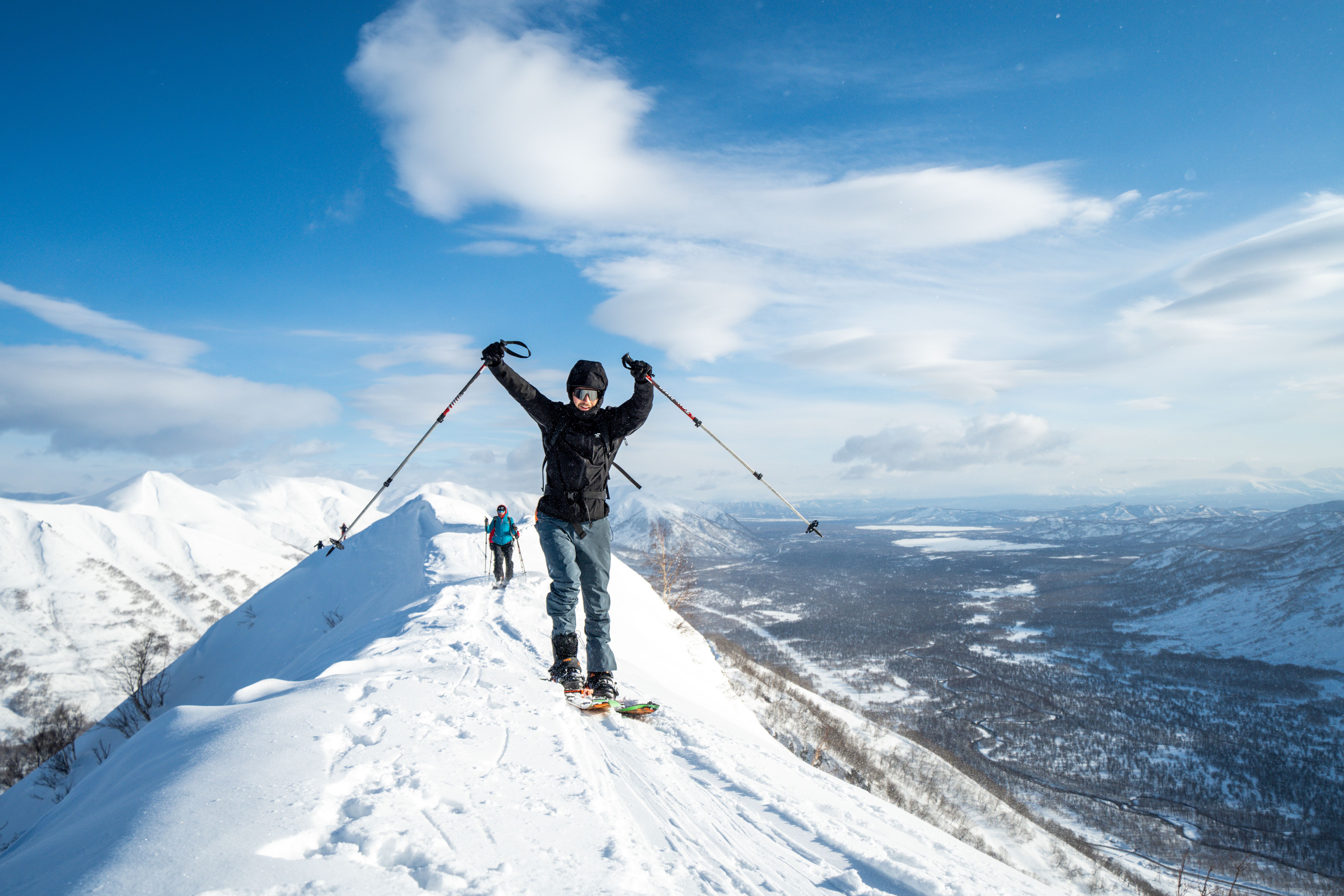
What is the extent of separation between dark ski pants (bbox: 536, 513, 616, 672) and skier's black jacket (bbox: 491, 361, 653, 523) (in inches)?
6.4

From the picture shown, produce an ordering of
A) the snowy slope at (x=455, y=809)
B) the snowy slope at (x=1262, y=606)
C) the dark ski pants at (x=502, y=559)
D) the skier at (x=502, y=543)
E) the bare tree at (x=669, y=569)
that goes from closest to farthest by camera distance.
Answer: the snowy slope at (x=455, y=809) < the skier at (x=502, y=543) < the dark ski pants at (x=502, y=559) < the bare tree at (x=669, y=569) < the snowy slope at (x=1262, y=606)

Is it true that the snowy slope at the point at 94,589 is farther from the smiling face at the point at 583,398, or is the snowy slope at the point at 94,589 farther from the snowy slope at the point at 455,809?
the smiling face at the point at 583,398

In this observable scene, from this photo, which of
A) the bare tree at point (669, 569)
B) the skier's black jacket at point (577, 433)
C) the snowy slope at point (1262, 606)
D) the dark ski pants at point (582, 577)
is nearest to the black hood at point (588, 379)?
the skier's black jacket at point (577, 433)

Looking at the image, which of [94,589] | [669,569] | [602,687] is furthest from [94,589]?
[602,687]

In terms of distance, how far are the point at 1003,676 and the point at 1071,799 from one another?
177ft

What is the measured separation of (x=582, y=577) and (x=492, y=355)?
279 cm

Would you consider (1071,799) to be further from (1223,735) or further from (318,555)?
(318,555)

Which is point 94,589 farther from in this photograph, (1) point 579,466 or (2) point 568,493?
(1) point 579,466

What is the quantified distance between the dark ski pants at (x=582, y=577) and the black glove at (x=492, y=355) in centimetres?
179

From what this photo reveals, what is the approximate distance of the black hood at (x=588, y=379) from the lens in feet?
21.2

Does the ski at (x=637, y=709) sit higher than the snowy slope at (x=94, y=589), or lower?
higher

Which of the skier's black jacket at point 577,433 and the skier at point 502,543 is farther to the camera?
the skier at point 502,543

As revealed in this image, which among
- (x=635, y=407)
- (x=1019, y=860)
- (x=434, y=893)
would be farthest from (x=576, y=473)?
(x=1019, y=860)

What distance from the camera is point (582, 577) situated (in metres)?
6.74
